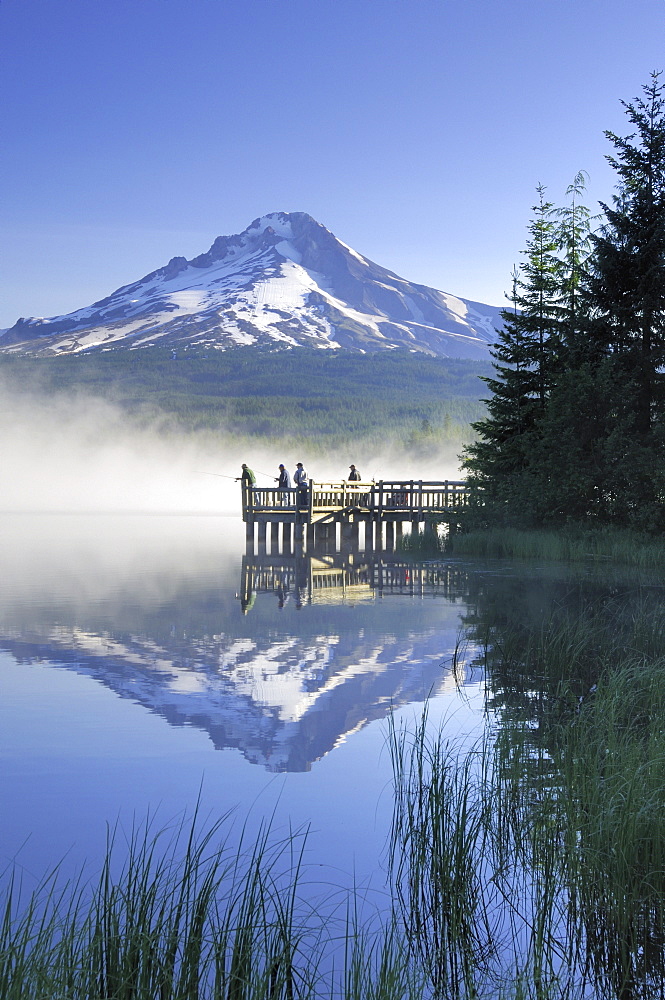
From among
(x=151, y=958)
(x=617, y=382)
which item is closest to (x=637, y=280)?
(x=617, y=382)

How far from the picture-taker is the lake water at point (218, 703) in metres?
6.90

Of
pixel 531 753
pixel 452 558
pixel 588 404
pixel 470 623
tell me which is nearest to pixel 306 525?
pixel 452 558

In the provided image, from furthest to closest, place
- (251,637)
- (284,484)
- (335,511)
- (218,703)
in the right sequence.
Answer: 1. (284,484)
2. (335,511)
3. (251,637)
4. (218,703)

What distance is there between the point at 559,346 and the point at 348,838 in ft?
71.1

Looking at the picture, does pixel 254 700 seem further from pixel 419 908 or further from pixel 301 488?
pixel 301 488

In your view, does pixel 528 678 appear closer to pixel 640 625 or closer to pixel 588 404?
pixel 640 625

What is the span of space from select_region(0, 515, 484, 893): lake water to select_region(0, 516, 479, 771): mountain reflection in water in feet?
0.14

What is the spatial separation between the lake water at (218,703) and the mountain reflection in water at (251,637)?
0.04 metres

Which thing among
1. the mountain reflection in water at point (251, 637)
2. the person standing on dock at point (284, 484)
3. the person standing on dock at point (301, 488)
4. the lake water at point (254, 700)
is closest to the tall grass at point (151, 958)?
the lake water at point (254, 700)

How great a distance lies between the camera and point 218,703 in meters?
10.6

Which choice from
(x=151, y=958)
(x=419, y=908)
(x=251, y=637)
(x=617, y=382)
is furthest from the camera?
(x=617, y=382)

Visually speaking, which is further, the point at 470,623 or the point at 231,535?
the point at 231,535

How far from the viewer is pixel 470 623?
15992 millimetres

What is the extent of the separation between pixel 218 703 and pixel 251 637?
476 centimetres
